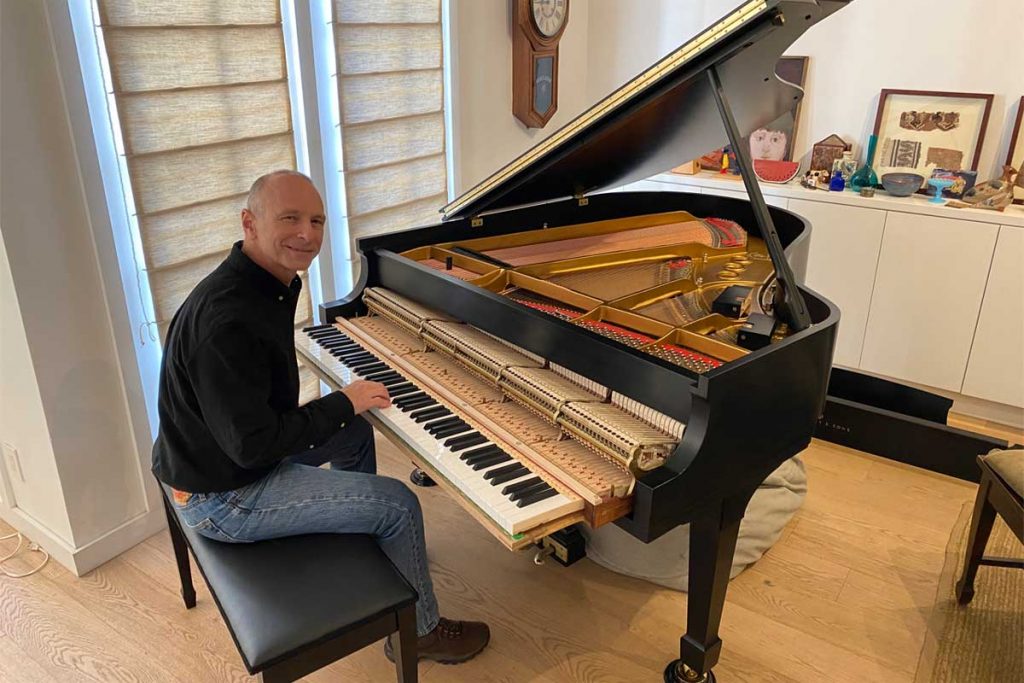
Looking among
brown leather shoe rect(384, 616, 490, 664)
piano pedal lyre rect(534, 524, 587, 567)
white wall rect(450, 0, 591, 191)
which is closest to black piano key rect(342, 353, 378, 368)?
brown leather shoe rect(384, 616, 490, 664)

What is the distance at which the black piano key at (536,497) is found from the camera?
1514 millimetres

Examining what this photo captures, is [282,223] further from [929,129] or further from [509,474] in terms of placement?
[929,129]

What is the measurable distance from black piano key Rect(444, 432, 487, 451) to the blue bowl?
109 inches

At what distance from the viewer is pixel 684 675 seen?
2.02 m

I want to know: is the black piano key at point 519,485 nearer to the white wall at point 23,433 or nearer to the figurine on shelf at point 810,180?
the white wall at point 23,433

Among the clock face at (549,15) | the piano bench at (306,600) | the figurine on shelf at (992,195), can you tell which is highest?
the clock face at (549,15)

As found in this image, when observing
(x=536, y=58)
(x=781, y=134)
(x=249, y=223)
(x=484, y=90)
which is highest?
(x=536, y=58)

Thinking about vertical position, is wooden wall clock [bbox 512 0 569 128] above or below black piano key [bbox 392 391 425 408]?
above

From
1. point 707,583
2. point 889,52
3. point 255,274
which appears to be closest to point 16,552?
point 255,274

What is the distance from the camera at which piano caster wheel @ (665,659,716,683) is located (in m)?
2.01

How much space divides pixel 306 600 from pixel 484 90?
9.58 ft

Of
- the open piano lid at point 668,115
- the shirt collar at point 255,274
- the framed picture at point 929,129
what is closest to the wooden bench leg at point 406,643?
the shirt collar at point 255,274

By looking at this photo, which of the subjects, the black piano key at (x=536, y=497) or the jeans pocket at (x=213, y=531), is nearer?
the black piano key at (x=536, y=497)

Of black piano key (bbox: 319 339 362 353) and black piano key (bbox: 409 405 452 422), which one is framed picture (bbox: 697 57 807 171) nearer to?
black piano key (bbox: 319 339 362 353)
